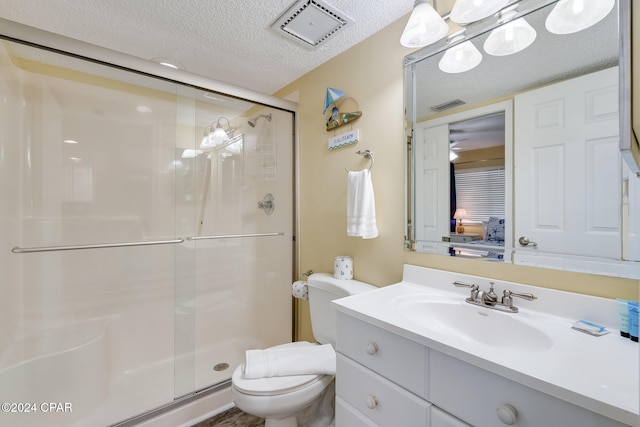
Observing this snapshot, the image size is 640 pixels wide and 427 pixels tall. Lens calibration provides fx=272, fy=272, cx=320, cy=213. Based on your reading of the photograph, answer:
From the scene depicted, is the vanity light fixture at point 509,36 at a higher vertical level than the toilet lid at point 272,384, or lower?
higher

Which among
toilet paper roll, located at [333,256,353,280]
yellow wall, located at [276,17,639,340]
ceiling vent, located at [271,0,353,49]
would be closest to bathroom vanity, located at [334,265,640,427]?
yellow wall, located at [276,17,639,340]

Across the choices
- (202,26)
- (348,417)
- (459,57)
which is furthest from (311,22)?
(348,417)

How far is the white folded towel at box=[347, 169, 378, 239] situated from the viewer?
1.39m

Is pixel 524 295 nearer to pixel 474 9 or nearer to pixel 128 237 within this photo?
pixel 474 9

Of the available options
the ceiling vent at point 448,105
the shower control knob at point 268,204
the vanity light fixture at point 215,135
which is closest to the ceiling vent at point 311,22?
the ceiling vent at point 448,105

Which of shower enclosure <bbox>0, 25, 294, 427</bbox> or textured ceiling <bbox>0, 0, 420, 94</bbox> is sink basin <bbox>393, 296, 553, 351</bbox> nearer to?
shower enclosure <bbox>0, 25, 294, 427</bbox>

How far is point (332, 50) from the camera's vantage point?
1.60 m

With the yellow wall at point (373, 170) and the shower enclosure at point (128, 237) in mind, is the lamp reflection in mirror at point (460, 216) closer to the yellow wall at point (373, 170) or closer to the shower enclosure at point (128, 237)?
the yellow wall at point (373, 170)

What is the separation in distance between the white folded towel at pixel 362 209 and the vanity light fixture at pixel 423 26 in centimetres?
59

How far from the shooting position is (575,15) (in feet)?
2.89

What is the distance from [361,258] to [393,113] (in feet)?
2.57

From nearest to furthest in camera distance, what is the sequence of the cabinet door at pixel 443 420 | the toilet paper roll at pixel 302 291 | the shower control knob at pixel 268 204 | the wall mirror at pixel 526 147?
the cabinet door at pixel 443 420 < the wall mirror at pixel 526 147 < the toilet paper roll at pixel 302 291 < the shower control knob at pixel 268 204

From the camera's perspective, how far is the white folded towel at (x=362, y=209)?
54.6 inches

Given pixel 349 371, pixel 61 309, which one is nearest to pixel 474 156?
pixel 349 371
